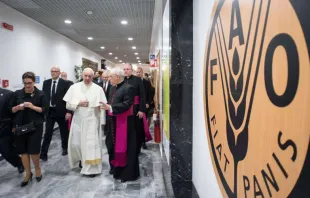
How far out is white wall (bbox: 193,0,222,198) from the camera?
1.68 metres

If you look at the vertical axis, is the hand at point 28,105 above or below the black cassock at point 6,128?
above

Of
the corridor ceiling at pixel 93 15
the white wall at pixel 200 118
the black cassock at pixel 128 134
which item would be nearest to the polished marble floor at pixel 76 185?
the black cassock at pixel 128 134

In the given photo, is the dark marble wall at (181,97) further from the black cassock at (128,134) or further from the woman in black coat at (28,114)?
the woman in black coat at (28,114)

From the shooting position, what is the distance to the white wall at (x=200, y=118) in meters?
1.68

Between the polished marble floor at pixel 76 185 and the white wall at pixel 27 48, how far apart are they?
2.22 metres

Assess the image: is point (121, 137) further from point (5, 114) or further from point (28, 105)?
point (5, 114)

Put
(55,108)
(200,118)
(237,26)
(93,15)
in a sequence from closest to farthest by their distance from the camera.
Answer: (237,26), (200,118), (55,108), (93,15)

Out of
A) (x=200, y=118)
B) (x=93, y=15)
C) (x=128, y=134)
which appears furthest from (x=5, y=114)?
(x=93, y=15)

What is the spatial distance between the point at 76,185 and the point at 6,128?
119 cm

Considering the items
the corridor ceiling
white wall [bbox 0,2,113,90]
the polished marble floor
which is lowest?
the polished marble floor

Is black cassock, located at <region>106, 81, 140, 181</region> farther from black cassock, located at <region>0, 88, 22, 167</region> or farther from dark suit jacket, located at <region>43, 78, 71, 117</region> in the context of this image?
dark suit jacket, located at <region>43, 78, 71, 117</region>

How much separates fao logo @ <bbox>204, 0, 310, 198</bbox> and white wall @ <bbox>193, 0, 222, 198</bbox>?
1.22 feet

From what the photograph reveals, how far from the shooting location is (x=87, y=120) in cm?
352

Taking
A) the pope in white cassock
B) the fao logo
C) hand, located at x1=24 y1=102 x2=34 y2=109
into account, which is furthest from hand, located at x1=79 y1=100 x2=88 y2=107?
the fao logo
